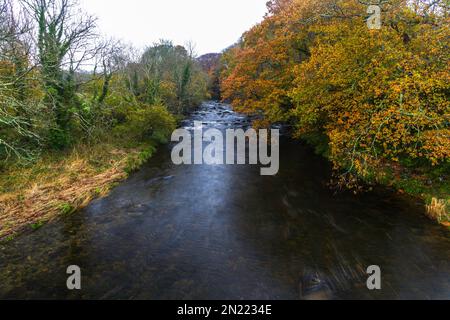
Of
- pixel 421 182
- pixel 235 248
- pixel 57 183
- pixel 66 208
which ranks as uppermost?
pixel 421 182

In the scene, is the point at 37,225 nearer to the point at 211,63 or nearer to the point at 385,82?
the point at 385,82

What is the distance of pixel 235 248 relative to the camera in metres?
8.32

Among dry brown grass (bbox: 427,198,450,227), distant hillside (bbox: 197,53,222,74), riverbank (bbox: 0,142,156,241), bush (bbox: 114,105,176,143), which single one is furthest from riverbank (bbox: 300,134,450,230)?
distant hillside (bbox: 197,53,222,74)

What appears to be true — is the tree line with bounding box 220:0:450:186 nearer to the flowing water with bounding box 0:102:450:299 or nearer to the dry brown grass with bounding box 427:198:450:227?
the dry brown grass with bounding box 427:198:450:227

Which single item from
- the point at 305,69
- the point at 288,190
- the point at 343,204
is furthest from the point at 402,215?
the point at 305,69

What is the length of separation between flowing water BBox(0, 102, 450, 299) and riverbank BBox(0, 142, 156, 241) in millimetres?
713

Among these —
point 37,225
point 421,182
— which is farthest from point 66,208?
point 421,182

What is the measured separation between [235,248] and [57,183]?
9090 mm

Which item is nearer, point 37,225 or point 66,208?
point 37,225

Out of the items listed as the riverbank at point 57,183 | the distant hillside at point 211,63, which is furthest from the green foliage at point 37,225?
the distant hillside at point 211,63

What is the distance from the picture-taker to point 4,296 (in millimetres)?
6250

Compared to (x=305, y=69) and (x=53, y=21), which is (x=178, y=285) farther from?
(x=53, y=21)

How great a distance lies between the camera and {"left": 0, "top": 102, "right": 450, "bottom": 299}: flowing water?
6.61 meters
